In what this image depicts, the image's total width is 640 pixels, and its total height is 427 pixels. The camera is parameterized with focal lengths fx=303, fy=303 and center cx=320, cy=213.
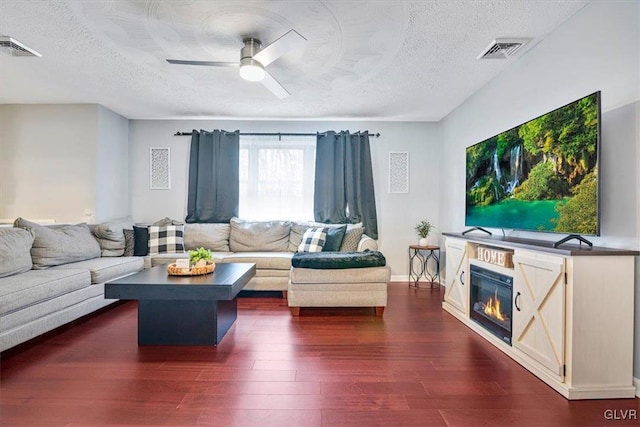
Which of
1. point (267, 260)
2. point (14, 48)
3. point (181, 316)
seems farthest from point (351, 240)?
point (14, 48)

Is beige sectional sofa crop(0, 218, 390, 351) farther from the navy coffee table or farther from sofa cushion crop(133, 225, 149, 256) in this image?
the navy coffee table

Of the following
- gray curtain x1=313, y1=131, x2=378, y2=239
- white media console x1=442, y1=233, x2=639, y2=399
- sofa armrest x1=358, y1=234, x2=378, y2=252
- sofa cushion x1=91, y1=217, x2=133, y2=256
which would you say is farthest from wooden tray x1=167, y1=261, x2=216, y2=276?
white media console x1=442, y1=233, x2=639, y2=399

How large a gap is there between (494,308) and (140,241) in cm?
396

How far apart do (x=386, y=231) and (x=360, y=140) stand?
140 centimetres

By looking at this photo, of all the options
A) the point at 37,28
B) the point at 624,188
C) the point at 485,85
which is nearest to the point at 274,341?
the point at 624,188

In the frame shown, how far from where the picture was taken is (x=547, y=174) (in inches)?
81.2

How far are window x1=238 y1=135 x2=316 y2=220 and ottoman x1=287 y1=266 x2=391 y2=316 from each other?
5.28 ft

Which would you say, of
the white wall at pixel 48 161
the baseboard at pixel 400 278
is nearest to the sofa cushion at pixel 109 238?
the white wall at pixel 48 161

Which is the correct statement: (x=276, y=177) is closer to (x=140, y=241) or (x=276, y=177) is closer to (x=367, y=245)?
(x=367, y=245)

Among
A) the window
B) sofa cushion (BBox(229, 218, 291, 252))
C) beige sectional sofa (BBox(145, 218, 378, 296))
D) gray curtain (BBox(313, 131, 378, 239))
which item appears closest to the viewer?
beige sectional sofa (BBox(145, 218, 378, 296))

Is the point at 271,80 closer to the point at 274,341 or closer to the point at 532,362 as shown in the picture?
the point at 274,341

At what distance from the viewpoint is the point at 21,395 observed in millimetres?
1696

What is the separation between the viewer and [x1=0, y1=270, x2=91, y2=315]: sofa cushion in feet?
6.74

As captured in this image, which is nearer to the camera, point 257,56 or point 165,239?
point 257,56
